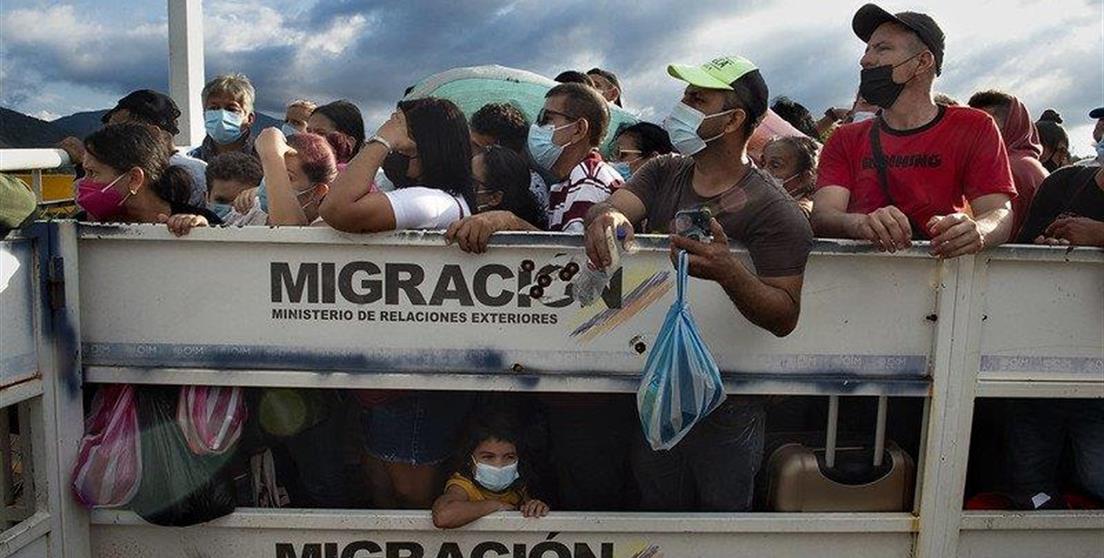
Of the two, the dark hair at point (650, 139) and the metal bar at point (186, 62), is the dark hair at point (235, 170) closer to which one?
the dark hair at point (650, 139)

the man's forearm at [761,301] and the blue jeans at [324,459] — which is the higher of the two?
the man's forearm at [761,301]

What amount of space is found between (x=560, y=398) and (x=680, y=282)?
25.0 inches

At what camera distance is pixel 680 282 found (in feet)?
7.17

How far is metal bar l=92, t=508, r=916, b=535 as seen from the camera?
2.40 metres

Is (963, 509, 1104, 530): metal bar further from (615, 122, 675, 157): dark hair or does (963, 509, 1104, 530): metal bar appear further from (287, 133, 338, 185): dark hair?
(287, 133, 338, 185): dark hair

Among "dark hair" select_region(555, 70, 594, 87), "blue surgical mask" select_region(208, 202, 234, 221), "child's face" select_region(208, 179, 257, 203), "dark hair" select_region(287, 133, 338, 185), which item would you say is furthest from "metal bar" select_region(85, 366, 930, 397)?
"dark hair" select_region(555, 70, 594, 87)

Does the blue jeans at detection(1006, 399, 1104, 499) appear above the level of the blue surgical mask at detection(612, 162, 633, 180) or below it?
below

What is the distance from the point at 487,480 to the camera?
8.20 feet

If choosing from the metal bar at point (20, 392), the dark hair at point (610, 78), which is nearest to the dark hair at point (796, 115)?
the dark hair at point (610, 78)

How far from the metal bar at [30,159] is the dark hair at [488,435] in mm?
1467

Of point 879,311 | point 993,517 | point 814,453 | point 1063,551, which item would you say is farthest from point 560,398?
point 1063,551

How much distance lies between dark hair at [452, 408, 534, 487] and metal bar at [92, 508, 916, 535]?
18 cm

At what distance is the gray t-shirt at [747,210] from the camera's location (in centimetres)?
228

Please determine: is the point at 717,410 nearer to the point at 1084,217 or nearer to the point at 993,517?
the point at 993,517
